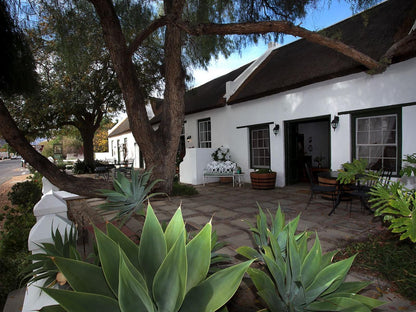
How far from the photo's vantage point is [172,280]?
94 centimetres

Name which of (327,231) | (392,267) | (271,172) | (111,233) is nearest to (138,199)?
(111,233)

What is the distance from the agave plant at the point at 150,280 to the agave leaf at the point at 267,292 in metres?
0.33

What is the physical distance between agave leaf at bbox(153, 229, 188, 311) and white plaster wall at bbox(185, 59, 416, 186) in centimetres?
669

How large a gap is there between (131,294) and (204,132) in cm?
1151

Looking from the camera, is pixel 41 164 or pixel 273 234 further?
pixel 41 164


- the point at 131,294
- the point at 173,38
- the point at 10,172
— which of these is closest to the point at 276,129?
the point at 173,38

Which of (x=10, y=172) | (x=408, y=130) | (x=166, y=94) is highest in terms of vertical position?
(x=166, y=94)

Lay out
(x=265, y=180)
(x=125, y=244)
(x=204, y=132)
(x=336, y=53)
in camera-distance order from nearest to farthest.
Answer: (x=125, y=244) < (x=336, y=53) < (x=265, y=180) < (x=204, y=132)

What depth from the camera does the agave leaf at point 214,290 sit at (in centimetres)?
96

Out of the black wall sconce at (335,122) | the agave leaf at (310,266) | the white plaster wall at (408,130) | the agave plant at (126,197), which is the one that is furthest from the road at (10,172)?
the white plaster wall at (408,130)

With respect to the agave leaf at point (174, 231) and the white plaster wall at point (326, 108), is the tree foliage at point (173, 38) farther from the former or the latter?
the agave leaf at point (174, 231)

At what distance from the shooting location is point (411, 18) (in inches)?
233

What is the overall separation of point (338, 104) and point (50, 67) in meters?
11.5

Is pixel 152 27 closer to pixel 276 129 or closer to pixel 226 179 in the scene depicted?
pixel 276 129
